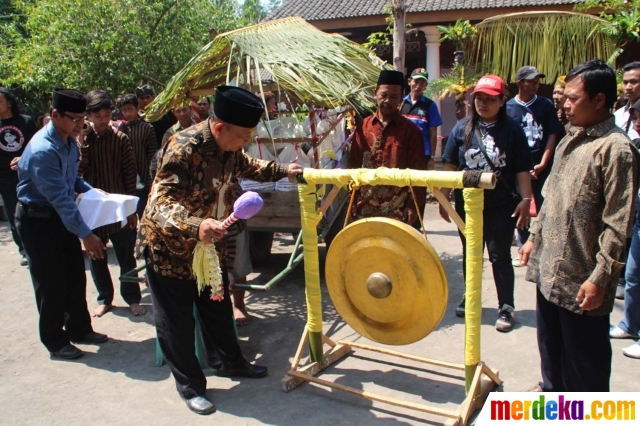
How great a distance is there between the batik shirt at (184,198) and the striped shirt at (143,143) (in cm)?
230

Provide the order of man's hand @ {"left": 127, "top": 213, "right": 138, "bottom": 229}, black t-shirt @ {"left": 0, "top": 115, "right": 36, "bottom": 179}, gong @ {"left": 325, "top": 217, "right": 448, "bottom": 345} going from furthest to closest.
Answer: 1. black t-shirt @ {"left": 0, "top": 115, "right": 36, "bottom": 179}
2. man's hand @ {"left": 127, "top": 213, "right": 138, "bottom": 229}
3. gong @ {"left": 325, "top": 217, "right": 448, "bottom": 345}

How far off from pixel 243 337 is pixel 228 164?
1544mm

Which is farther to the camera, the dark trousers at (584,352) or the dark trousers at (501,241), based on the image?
the dark trousers at (501,241)

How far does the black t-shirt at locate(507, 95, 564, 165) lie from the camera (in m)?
4.98

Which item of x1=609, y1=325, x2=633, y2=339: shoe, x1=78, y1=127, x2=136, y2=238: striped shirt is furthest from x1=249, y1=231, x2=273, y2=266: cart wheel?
x1=609, y1=325, x2=633, y2=339: shoe

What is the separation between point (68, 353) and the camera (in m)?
3.99

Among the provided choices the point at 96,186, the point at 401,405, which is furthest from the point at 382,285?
the point at 96,186

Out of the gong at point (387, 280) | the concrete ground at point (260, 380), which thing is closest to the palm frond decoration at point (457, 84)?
the concrete ground at point (260, 380)

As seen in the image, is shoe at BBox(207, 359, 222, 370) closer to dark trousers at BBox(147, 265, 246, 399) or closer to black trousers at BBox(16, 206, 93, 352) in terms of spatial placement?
dark trousers at BBox(147, 265, 246, 399)

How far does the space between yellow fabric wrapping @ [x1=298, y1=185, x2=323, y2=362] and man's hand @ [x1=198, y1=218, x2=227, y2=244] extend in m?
0.70

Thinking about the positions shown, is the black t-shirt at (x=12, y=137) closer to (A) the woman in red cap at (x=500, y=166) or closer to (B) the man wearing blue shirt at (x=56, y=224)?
(B) the man wearing blue shirt at (x=56, y=224)

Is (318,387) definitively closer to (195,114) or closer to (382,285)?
(382,285)

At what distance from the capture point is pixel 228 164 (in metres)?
3.31

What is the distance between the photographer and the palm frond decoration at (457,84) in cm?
946
